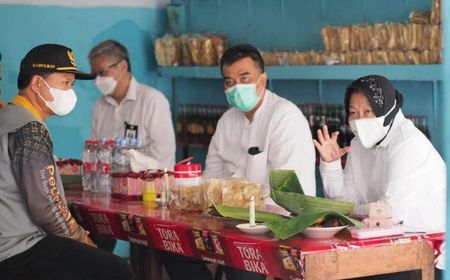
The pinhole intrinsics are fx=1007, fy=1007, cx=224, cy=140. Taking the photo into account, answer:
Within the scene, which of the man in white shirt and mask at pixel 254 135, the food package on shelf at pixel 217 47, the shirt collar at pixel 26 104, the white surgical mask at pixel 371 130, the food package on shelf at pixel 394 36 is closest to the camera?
the white surgical mask at pixel 371 130

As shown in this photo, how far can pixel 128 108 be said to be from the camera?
7664 millimetres

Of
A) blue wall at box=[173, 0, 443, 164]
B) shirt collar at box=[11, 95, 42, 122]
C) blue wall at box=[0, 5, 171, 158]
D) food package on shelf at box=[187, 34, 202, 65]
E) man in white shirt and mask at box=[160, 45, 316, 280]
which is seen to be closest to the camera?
shirt collar at box=[11, 95, 42, 122]

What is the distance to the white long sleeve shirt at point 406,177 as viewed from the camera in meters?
4.87

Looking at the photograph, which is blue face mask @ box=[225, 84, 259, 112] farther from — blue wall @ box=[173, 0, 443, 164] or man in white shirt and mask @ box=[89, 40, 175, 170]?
blue wall @ box=[173, 0, 443, 164]

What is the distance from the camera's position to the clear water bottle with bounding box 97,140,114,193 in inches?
247

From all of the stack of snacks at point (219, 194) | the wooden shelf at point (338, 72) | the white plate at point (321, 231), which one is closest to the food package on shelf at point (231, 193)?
the stack of snacks at point (219, 194)

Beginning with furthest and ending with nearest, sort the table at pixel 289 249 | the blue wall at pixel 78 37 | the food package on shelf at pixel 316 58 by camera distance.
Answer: the blue wall at pixel 78 37 → the food package on shelf at pixel 316 58 → the table at pixel 289 249

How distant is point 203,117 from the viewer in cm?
906

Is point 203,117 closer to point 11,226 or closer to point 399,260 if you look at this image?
point 11,226

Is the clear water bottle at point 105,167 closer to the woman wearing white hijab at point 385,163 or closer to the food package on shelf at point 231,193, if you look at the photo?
the food package on shelf at point 231,193

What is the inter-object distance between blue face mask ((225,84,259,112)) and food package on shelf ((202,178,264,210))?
1100mm

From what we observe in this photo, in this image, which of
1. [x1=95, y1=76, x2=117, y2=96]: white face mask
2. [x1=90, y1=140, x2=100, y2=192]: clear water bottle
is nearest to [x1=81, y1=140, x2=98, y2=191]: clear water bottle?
[x1=90, y1=140, x2=100, y2=192]: clear water bottle

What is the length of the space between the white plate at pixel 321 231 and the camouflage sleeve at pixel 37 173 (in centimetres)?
135

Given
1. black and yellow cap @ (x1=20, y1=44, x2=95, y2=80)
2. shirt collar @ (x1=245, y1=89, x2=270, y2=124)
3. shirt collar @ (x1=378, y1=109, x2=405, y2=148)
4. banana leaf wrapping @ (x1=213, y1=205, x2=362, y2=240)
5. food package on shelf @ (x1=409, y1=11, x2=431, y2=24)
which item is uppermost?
food package on shelf @ (x1=409, y1=11, x2=431, y2=24)
